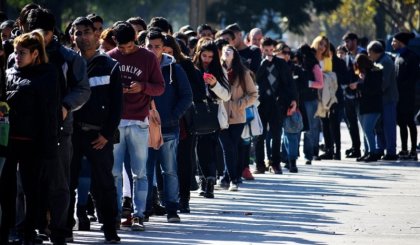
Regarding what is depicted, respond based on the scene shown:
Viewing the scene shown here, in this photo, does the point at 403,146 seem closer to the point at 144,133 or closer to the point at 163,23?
the point at 163,23

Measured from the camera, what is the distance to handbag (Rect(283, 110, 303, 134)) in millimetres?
21719

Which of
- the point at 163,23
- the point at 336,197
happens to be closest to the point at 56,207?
the point at 163,23

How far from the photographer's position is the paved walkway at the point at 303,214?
1335 centimetres

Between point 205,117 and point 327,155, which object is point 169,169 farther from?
point 327,155

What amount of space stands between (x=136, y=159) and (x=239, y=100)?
4.99 metres

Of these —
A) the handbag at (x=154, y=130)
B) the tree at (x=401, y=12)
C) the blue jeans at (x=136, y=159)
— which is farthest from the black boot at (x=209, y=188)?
the tree at (x=401, y=12)

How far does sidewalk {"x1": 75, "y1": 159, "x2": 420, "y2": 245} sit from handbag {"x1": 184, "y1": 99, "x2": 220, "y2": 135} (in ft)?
2.69

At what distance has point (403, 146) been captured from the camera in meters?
25.0

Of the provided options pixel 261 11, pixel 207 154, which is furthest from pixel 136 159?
pixel 261 11

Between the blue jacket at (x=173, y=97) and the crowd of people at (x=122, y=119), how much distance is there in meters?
0.01

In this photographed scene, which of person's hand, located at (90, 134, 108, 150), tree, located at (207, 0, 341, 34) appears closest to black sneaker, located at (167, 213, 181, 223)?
person's hand, located at (90, 134, 108, 150)

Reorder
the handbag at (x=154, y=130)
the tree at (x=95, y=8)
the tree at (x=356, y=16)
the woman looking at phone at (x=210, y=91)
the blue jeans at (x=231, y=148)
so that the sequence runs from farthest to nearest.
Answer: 1. the tree at (x=356, y=16)
2. the tree at (x=95, y=8)
3. the blue jeans at (x=231, y=148)
4. the woman looking at phone at (x=210, y=91)
5. the handbag at (x=154, y=130)

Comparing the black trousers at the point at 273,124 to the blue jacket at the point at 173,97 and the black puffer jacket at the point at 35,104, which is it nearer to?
the blue jacket at the point at 173,97

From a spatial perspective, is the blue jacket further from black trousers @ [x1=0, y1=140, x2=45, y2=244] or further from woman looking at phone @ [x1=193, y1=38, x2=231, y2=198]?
black trousers @ [x1=0, y1=140, x2=45, y2=244]
